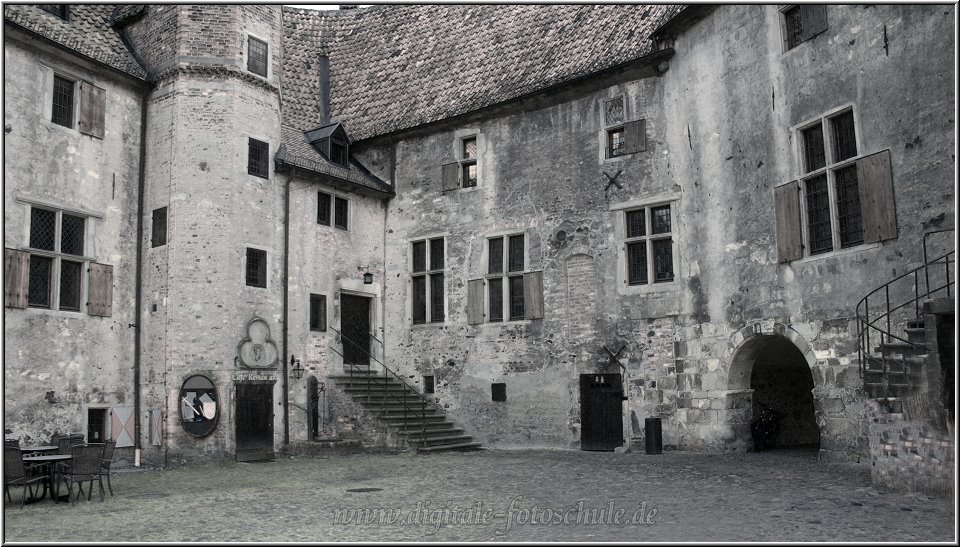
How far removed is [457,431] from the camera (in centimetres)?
2128

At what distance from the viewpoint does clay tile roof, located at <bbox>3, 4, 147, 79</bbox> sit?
1717 centimetres

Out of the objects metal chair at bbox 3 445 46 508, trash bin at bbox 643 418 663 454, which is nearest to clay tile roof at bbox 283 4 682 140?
trash bin at bbox 643 418 663 454

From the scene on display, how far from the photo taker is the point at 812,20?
15.6 metres

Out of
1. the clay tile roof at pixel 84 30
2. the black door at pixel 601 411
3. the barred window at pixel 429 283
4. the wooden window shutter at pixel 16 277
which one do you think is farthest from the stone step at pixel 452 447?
the clay tile roof at pixel 84 30

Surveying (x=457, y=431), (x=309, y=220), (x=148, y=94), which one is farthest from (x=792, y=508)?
(x=148, y=94)

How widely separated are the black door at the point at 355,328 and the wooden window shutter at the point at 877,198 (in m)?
13.0

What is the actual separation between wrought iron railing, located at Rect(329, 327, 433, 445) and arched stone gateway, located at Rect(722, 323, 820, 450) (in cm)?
756

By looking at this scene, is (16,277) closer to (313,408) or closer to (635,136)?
(313,408)

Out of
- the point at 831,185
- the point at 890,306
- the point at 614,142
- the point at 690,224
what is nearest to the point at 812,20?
the point at 831,185

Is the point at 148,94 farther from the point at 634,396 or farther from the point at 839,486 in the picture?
the point at 839,486

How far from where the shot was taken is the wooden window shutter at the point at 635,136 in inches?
758

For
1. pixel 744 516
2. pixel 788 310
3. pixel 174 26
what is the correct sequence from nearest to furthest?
pixel 744 516 → pixel 788 310 → pixel 174 26

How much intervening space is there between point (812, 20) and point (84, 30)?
53.4ft

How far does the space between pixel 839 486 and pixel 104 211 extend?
15847mm
